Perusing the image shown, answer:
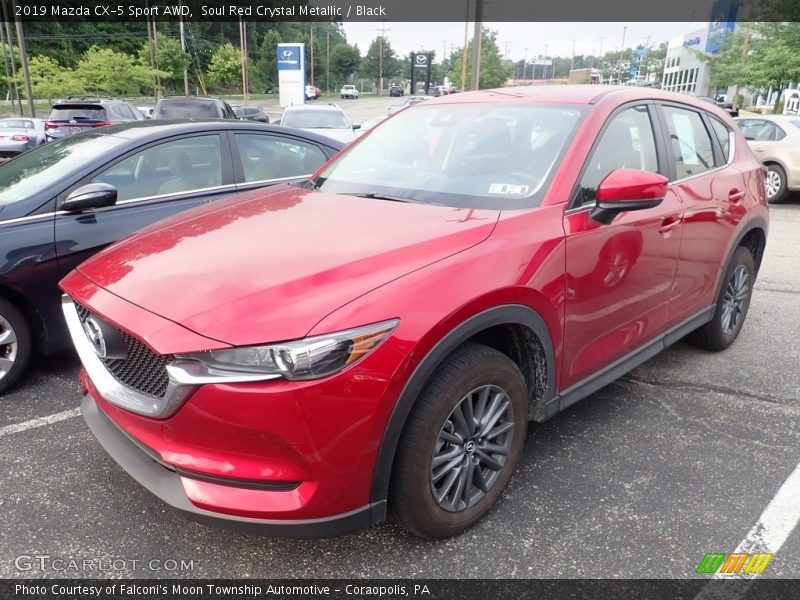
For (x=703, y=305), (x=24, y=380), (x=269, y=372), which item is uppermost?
(x=269, y=372)

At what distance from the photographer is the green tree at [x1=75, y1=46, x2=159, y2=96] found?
32.3m

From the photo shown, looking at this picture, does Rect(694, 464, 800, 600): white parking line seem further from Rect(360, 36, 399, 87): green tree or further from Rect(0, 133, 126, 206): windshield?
Rect(360, 36, 399, 87): green tree

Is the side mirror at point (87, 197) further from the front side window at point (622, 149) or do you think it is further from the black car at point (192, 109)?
the black car at point (192, 109)

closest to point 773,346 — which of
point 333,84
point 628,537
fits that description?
point 628,537

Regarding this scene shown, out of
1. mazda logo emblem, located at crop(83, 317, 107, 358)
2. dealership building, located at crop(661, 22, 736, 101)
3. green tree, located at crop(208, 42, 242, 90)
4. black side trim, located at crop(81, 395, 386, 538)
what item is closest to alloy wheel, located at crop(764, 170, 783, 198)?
black side trim, located at crop(81, 395, 386, 538)

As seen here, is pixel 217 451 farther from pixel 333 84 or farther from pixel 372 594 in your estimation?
pixel 333 84

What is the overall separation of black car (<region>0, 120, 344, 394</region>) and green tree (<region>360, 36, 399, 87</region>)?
107245 millimetres

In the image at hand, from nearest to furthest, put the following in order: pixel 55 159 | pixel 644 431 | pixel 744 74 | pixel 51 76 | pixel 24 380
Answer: pixel 644 431 < pixel 24 380 < pixel 55 159 < pixel 744 74 < pixel 51 76

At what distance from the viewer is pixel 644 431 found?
3.29 m

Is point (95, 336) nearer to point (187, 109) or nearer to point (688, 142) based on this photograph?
point (688, 142)

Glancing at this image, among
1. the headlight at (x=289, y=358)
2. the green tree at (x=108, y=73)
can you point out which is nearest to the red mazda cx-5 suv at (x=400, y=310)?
the headlight at (x=289, y=358)

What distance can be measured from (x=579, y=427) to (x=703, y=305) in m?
1.22

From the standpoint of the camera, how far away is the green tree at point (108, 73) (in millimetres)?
32281

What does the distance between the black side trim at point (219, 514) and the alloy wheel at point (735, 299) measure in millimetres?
3166
